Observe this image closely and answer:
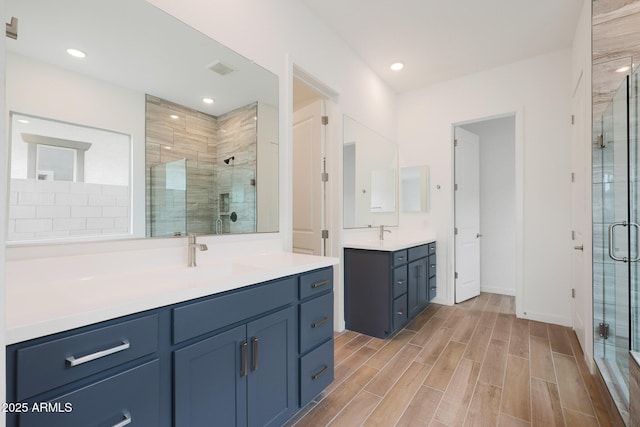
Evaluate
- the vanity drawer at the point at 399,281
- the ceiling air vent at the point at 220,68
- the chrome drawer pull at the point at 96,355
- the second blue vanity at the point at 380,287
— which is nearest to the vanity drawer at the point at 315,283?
the chrome drawer pull at the point at 96,355

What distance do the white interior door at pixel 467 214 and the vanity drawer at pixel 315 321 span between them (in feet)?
8.09

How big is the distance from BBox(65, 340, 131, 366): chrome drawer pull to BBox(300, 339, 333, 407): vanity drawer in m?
0.90

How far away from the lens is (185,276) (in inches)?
54.9

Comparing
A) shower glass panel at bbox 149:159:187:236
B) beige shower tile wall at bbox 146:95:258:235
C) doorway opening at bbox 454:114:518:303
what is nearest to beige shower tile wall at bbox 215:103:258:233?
beige shower tile wall at bbox 146:95:258:235

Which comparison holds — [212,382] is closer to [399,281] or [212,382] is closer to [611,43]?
[399,281]

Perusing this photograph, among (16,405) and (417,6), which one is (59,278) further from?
(417,6)

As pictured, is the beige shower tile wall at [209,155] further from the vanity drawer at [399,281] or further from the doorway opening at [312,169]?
the vanity drawer at [399,281]

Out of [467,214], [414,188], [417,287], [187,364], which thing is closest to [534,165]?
[467,214]

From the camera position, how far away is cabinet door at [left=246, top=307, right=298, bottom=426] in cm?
124

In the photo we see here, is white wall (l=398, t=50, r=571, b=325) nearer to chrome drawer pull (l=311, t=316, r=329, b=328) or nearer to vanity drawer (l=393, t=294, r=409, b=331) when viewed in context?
vanity drawer (l=393, t=294, r=409, b=331)

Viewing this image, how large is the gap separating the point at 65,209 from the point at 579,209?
3.56m

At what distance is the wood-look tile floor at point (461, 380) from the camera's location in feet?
5.20

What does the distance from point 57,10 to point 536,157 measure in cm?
385

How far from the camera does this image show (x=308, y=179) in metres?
2.85
